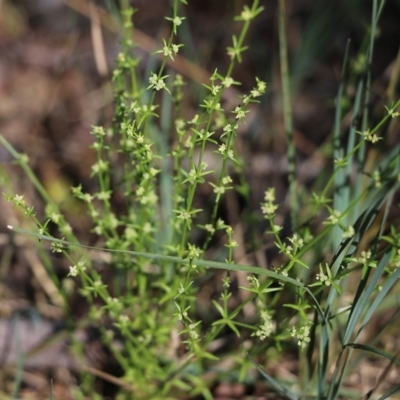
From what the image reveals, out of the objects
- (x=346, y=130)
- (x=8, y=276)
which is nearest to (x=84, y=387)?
(x=8, y=276)

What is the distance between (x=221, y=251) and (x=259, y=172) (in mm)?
450

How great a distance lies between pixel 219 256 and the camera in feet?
5.07

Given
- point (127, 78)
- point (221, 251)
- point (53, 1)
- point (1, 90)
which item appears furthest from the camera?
point (53, 1)

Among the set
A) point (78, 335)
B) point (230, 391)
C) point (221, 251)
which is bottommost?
point (230, 391)

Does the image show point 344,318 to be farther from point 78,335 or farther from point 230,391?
point 78,335

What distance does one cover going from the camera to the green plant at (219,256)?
959mm

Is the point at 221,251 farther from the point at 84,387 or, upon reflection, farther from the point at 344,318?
the point at 84,387

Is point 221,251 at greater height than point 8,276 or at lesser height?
greater

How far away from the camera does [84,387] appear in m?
1.41

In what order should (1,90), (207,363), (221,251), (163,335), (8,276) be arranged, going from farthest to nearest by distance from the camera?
1. (1,90)
2. (8,276)
3. (221,251)
4. (207,363)
5. (163,335)

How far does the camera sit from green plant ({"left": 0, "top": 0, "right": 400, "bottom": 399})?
96cm

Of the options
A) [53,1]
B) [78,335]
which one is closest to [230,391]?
[78,335]

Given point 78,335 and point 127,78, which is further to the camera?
point 127,78

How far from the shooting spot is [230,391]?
145 cm
